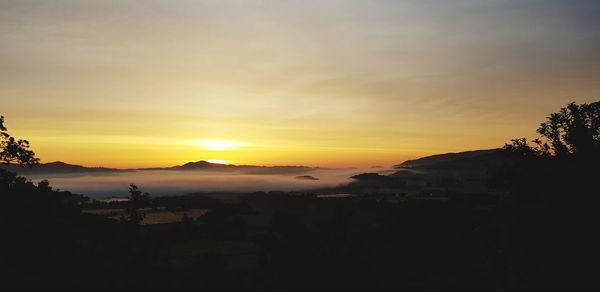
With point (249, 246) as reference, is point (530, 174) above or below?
above

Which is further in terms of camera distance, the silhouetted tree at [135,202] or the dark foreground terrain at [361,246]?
the silhouetted tree at [135,202]

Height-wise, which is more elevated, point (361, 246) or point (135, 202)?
point (135, 202)

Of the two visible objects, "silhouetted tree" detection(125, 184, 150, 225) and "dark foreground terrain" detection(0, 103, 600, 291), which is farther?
"silhouetted tree" detection(125, 184, 150, 225)

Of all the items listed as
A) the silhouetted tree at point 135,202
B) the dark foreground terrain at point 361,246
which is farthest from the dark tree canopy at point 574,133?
the silhouetted tree at point 135,202

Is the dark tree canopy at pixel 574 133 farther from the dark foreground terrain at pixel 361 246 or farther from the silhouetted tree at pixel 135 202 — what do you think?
the silhouetted tree at pixel 135 202

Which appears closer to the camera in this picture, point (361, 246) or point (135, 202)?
point (135, 202)

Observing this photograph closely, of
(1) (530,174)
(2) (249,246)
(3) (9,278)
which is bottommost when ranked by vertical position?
(2) (249,246)

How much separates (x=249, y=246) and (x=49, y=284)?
55.7m

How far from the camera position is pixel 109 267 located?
41.4 m

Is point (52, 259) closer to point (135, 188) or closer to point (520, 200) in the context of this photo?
point (135, 188)

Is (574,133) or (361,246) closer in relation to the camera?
(574,133)

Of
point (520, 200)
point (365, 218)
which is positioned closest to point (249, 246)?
point (365, 218)

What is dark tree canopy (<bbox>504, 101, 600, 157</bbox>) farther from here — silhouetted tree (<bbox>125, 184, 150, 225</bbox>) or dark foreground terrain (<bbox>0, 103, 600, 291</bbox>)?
silhouetted tree (<bbox>125, 184, 150, 225</bbox>)

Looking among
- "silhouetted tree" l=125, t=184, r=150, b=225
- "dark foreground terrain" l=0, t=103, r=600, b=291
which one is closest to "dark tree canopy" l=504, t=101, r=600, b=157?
"dark foreground terrain" l=0, t=103, r=600, b=291
